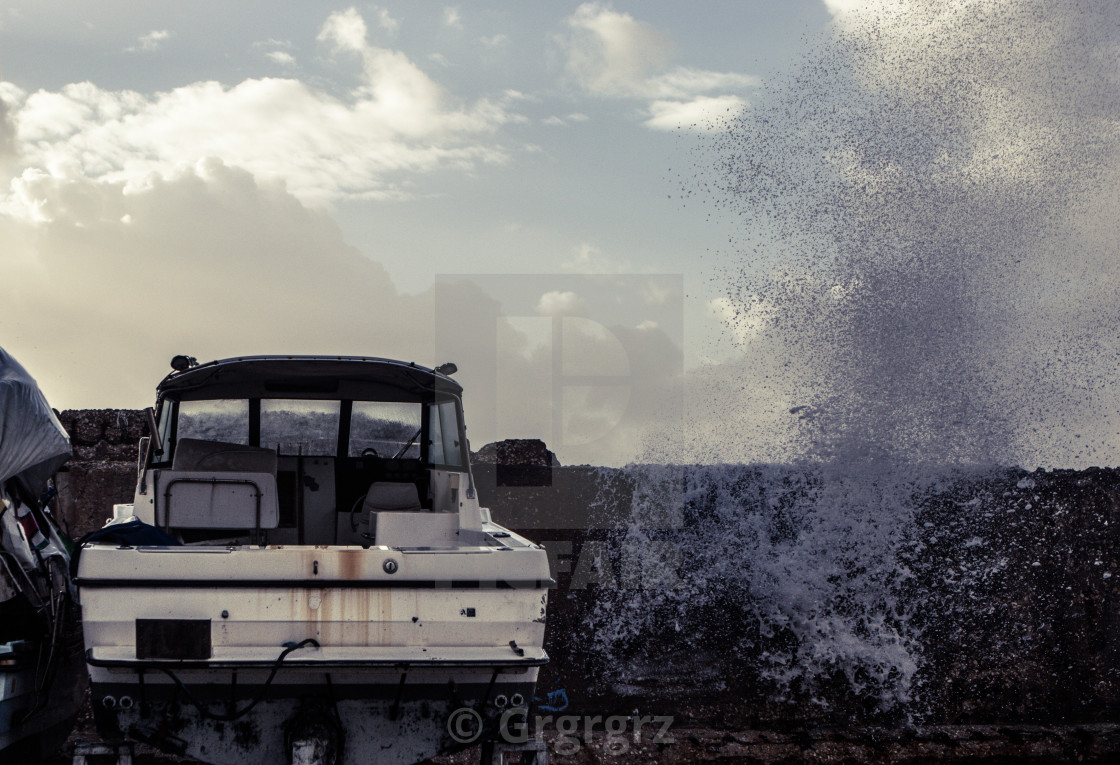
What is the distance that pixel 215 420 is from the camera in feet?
17.7

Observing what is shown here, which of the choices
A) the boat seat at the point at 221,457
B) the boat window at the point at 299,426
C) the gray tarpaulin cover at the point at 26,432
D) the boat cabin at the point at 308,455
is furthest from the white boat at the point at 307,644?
the boat window at the point at 299,426

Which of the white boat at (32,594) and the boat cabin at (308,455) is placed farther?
the boat cabin at (308,455)

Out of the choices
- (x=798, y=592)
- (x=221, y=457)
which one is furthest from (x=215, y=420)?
(x=798, y=592)

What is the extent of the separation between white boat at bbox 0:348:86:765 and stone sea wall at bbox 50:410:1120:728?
6.69 ft

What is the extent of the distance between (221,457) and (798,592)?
4717 mm

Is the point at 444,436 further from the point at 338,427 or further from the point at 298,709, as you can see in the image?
the point at 298,709

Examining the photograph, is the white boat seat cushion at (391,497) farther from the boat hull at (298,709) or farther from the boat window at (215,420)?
the boat hull at (298,709)

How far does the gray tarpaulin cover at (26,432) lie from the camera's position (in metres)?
4.84

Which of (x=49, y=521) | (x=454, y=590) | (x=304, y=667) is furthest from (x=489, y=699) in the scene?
(x=49, y=521)

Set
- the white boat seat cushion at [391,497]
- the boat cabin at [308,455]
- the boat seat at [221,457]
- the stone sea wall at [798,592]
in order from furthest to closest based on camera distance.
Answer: the stone sea wall at [798,592] → the white boat seat cushion at [391,497] → the boat seat at [221,457] → the boat cabin at [308,455]

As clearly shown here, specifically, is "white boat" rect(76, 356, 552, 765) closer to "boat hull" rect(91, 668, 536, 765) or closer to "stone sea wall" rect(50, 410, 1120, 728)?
"boat hull" rect(91, 668, 536, 765)

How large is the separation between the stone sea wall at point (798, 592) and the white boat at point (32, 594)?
2038 mm

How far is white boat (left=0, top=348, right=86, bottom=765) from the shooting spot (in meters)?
4.44

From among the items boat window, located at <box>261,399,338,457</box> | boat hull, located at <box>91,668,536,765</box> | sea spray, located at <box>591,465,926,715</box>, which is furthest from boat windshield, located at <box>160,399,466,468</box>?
sea spray, located at <box>591,465,926,715</box>
